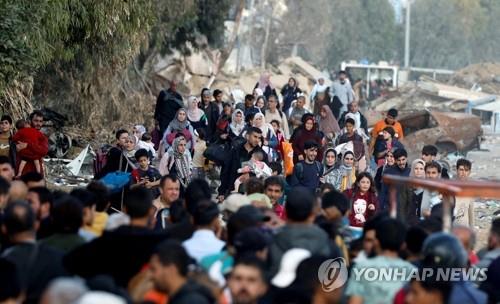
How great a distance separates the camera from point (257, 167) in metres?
17.5

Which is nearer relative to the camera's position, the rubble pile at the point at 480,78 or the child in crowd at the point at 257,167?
the child in crowd at the point at 257,167

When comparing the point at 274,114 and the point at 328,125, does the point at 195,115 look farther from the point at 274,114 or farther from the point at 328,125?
the point at 328,125

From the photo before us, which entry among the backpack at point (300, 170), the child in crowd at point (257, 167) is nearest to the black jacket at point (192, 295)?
the backpack at point (300, 170)

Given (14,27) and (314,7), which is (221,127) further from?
(314,7)

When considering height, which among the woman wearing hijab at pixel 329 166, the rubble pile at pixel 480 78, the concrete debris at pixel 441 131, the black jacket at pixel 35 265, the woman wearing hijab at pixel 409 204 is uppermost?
the black jacket at pixel 35 265

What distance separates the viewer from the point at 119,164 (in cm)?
1716

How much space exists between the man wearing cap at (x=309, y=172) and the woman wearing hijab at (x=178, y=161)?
1563 millimetres

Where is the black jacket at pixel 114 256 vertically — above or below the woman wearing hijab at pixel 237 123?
above

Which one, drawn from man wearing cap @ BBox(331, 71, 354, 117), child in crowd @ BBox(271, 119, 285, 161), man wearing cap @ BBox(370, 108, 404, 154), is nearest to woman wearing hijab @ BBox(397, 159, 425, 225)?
child in crowd @ BBox(271, 119, 285, 161)

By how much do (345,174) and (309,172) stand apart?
0.76 metres

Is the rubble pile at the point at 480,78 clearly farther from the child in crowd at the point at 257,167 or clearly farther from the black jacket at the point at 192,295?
the black jacket at the point at 192,295

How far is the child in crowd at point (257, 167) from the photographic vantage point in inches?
683

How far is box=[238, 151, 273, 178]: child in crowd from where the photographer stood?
56.9 feet

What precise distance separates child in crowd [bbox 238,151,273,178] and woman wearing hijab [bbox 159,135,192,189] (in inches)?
32.2
